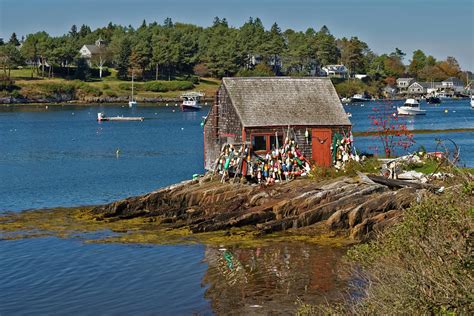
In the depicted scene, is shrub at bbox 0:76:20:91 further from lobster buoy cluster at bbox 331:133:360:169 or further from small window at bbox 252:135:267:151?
lobster buoy cluster at bbox 331:133:360:169

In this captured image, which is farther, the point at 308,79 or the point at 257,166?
the point at 308,79

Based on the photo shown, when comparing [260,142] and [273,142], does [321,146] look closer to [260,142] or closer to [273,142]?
[273,142]

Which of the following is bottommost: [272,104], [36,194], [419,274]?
[36,194]

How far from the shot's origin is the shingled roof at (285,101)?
40531 mm

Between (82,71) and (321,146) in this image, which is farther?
(82,71)

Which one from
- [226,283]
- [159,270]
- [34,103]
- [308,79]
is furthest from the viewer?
[34,103]

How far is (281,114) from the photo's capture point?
134ft

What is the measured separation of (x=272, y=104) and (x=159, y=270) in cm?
1471

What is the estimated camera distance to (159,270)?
28.8 m

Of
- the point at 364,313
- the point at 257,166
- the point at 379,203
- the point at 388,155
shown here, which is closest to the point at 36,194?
A: the point at 257,166

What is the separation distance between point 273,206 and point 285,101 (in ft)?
28.5

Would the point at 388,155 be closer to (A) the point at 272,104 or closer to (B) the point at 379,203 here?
(A) the point at 272,104

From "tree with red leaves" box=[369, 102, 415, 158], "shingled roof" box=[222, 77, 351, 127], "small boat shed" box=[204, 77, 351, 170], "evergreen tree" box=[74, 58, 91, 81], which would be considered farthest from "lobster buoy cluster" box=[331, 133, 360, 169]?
"evergreen tree" box=[74, 58, 91, 81]

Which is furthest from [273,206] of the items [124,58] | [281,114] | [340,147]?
[124,58]
